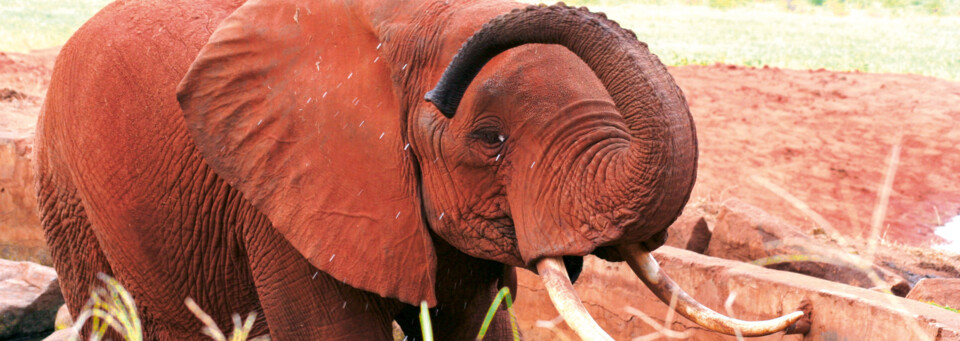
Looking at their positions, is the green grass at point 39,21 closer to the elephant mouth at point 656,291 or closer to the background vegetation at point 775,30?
the background vegetation at point 775,30

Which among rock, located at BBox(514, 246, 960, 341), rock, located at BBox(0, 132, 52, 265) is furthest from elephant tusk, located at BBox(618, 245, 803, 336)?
rock, located at BBox(0, 132, 52, 265)

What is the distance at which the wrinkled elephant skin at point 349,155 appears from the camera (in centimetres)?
270

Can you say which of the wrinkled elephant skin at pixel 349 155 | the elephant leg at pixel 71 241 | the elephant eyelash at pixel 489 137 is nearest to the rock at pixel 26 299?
the elephant leg at pixel 71 241

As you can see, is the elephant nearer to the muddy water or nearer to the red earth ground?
the red earth ground

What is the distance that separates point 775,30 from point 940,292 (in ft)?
76.4

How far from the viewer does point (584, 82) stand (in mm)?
2854

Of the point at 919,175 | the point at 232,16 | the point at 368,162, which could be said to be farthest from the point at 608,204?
the point at 919,175

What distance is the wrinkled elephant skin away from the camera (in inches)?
106

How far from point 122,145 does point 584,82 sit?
77.6 inches

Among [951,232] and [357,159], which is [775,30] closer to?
[951,232]

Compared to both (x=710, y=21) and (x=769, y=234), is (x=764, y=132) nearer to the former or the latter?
(x=769, y=234)

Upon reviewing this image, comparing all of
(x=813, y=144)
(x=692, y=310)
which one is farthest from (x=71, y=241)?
(x=813, y=144)

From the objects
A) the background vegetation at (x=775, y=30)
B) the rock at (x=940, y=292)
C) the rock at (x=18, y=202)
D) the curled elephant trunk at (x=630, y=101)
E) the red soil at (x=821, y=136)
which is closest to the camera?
the curled elephant trunk at (x=630, y=101)

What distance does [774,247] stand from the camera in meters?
5.86
